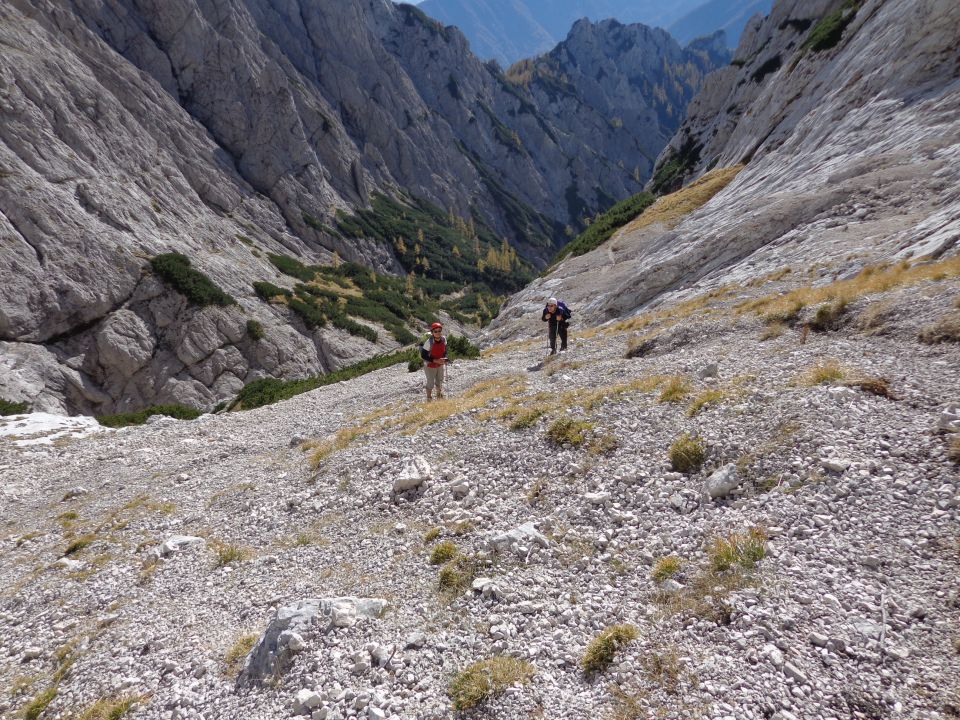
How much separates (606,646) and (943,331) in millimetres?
11057

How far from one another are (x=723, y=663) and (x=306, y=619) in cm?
581

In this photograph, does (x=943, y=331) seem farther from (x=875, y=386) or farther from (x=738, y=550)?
(x=738, y=550)

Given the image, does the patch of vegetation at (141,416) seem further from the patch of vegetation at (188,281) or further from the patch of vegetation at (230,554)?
the patch of vegetation at (188,281)

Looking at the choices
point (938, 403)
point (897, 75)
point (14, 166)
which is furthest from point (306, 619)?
point (14, 166)

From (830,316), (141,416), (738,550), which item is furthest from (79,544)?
(830,316)

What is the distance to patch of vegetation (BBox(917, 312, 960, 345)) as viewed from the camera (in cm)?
1082

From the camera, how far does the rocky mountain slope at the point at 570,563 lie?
17.8ft

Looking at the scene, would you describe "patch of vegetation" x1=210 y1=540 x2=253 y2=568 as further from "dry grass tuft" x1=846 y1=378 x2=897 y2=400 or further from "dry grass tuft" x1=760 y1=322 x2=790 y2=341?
"dry grass tuft" x1=760 y1=322 x2=790 y2=341

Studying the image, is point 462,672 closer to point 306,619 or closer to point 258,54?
point 306,619

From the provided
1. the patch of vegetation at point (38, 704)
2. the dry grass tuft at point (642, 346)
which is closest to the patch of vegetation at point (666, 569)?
the patch of vegetation at point (38, 704)

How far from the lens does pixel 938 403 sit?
8594 millimetres

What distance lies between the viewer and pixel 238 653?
25.2 feet

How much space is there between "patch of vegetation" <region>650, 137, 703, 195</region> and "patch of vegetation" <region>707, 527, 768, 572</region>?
76467mm

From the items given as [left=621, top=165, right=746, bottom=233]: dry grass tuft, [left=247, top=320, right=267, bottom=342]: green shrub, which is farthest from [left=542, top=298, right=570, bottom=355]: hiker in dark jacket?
[left=247, top=320, right=267, bottom=342]: green shrub
